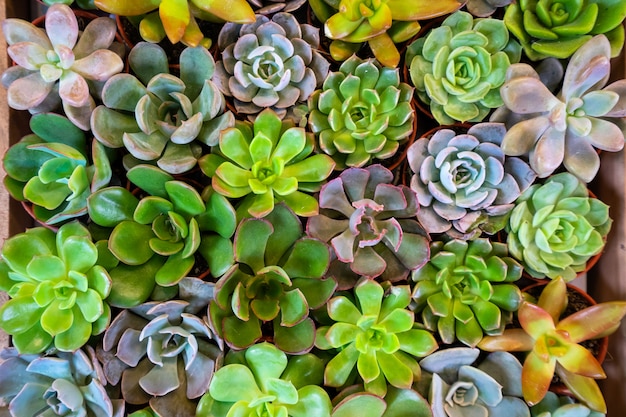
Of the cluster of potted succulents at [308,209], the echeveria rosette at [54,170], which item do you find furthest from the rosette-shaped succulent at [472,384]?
the echeveria rosette at [54,170]

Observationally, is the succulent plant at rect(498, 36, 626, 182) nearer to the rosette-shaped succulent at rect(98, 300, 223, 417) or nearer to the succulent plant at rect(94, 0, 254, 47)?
the succulent plant at rect(94, 0, 254, 47)

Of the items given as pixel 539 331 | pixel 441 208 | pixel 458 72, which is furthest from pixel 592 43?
pixel 539 331

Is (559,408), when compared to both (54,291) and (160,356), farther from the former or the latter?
(54,291)

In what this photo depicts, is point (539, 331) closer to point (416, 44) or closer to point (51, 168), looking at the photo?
point (416, 44)

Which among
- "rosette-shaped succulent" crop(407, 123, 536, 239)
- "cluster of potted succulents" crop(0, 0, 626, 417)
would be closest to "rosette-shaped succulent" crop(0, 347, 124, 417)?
"cluster of potted succulents" crop(0, 0, 626, 417)

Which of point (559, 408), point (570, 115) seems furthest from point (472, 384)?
point (570, 115)

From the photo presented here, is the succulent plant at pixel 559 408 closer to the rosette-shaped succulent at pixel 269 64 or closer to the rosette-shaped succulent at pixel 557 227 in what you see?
the rosette-shaped succulent at pixel 557 227
